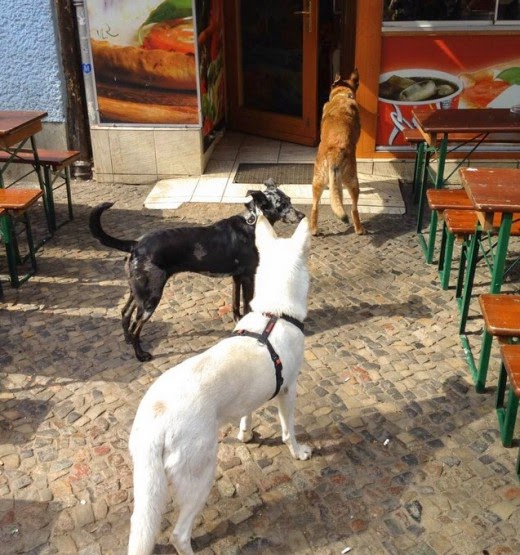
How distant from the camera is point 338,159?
20.2 ft

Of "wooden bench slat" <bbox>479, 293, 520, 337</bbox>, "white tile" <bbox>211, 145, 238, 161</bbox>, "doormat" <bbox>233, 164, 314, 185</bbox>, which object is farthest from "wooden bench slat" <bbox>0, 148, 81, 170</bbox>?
"wooden bench slat" <bbox>479, 293, 520, 337</bbox>

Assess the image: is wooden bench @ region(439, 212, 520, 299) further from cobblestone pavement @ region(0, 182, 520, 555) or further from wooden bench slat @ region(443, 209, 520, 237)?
cobblestone pavement @ region(0, 182, 520, 555)

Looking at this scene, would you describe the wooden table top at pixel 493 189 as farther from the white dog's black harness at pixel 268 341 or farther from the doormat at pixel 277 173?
the doormat at pixel 277 173

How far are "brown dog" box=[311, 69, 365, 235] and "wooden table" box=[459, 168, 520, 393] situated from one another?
1897 mm

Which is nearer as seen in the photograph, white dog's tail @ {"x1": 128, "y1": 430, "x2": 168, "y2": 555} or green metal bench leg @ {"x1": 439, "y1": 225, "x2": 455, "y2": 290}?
white dog's tail @ {"x1": 128, "y1": 430, "x2": 168, "y2": 555}

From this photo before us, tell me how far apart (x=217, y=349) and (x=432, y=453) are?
4.84ft

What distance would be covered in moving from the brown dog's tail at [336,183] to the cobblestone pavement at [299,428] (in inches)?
21.5

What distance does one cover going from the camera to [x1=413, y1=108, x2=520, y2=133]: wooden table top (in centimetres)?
560

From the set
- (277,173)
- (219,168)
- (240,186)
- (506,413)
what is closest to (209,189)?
(240,186)

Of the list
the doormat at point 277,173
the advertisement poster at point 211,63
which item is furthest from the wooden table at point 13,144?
the doormat at point 277,173

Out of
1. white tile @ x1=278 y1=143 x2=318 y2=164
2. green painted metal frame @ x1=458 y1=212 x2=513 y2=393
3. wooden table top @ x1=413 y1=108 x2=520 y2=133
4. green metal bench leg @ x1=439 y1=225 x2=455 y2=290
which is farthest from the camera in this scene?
white tile @ x1=278 y1=143 x2=318 y2=164

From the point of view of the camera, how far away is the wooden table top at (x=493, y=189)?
3.74 meters

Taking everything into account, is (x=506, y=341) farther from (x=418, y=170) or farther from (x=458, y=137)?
(x=418, y=170)

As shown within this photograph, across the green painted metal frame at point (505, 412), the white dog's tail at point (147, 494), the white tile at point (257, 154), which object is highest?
the white dog's tail at point (147, 494)
